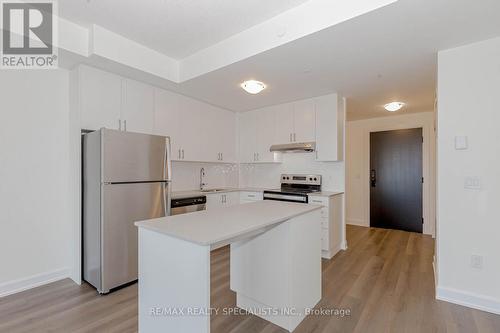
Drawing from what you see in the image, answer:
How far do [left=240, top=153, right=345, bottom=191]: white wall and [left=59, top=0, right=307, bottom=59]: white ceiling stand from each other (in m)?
2.55

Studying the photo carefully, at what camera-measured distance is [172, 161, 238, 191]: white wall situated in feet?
13.4

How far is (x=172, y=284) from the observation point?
4.83 ft

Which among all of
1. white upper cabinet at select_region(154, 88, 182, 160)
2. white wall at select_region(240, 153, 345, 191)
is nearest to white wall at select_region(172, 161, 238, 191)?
white wall at select_region(240, 153, 345, 191)

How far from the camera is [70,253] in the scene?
285cm

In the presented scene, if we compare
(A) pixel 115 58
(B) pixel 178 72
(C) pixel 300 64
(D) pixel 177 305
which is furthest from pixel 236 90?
(D) pixel 177 305

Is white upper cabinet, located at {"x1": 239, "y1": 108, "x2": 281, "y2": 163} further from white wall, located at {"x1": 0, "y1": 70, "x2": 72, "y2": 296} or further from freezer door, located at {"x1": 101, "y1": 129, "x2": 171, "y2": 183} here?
white wall, located at {"x1": 0, "y1": 70, "x2": 72, "y2": 296}

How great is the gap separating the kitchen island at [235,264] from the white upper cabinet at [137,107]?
1744 mm

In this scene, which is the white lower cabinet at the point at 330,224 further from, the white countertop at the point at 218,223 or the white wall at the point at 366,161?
the white wall at the point at 366,161

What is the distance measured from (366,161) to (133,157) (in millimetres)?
4704

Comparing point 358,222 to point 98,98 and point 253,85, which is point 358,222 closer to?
point 253,85

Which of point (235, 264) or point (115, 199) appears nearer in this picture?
point (235, 264)

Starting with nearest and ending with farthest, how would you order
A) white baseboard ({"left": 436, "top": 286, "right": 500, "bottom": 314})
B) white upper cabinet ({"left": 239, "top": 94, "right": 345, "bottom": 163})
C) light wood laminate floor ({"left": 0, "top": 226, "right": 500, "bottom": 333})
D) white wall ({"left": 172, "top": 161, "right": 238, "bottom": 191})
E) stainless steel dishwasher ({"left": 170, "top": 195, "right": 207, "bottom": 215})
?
light wood laminate floor ({"left": 0, "top": 226, "right": 500, "bottom": 333}) → white baseboard ({"left": 436, "top": 286, "right": 500, "bottom": 314}) → stainless steel dishwasher ({"left": 170, "top": 195, "right": 207, "bottom": 215}) → white upper cabinet ({"left": 239, "top": 94, "right": 345, "bottom": 163}) → white wall ({"left": 172, "top": 161, "right": 238, "bottom": 191})

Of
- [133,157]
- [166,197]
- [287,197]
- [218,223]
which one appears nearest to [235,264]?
[218,223]

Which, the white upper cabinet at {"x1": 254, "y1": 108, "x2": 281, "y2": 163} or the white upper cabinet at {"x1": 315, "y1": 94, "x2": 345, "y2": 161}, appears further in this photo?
the white upper cabinet at {"x1": 254, "y1": 108, "x2": 281, "y2": 163}
